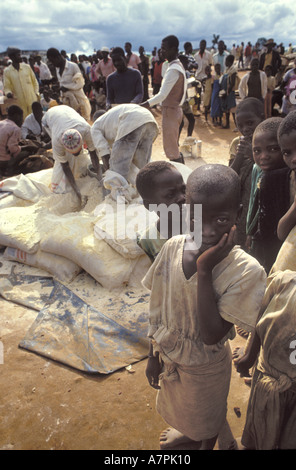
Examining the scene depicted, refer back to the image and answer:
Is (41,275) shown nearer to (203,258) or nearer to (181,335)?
(181,335)

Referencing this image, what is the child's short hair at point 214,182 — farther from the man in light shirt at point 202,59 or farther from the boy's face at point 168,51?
the man in light shirt at point 202,59

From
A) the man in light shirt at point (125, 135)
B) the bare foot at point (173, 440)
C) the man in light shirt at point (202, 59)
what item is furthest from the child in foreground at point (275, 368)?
the man in light shirt at point (202, 59)

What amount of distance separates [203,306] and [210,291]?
0.17 ft

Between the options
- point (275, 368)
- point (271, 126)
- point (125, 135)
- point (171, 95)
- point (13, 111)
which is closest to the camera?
point (275, 368)

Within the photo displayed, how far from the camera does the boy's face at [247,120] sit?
2264 mm

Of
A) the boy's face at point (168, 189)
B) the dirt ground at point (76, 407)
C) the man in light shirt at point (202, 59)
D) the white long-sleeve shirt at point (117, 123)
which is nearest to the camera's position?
the boy's face at point (168, 189)

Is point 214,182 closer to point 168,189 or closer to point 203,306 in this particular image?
point 203,306

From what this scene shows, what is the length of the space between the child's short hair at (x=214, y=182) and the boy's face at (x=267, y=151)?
2.81 feet

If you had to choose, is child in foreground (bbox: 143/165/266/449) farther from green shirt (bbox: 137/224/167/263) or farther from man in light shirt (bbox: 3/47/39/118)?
man in light shirt (bbox: 3/47/39/118)

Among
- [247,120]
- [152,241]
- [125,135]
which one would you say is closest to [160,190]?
[152,241]

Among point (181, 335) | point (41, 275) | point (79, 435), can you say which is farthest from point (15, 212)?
point (181, 335)

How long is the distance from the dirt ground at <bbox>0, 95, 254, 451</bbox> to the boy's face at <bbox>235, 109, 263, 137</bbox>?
54.7 inches

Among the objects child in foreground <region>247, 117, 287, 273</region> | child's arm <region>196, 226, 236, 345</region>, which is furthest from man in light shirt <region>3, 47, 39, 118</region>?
child's arm <region>196, 226, 236, 345</region>

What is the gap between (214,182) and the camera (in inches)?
39.8
